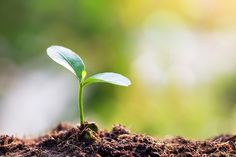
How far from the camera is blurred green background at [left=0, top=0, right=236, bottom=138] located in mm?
3699

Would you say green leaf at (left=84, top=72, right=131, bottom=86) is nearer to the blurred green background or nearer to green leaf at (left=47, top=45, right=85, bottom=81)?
green leaf at (left=47, top=45, right=85, bottom=81)

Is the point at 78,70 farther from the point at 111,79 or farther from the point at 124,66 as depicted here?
the point at 124,66

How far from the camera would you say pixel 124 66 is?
376 cm

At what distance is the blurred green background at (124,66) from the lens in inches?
146

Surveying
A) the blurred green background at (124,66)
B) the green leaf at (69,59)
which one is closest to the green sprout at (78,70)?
the green leaf at (69,59)

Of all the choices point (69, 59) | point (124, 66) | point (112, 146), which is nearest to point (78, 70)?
point (69, 59)

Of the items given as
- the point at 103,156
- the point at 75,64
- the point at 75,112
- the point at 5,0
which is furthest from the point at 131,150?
the point at 5,0

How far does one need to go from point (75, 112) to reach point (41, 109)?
0.99 feet

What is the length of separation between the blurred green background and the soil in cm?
276

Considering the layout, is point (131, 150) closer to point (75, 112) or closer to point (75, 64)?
point (75, 64)

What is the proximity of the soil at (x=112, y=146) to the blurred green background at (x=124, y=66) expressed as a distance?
2.76 meters

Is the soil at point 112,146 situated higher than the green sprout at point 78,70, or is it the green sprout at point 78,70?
the green sprout at point 78,70

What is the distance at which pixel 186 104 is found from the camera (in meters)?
3.73

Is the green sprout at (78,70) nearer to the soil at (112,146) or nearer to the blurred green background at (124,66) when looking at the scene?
the soil at (112,146)
